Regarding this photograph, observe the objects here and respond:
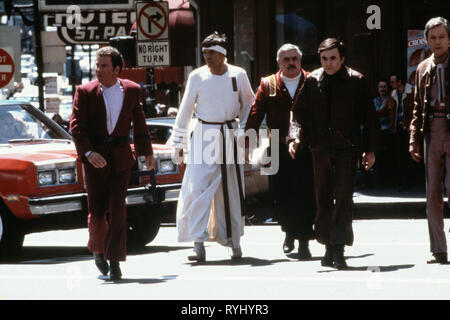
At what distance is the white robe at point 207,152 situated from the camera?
9883 millimetres

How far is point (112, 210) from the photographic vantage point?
28.2 ft

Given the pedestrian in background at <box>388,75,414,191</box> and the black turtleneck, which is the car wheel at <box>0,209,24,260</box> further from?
the pedestrian in background at <box>388,75,414,191</box>

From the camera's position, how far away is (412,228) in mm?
12484

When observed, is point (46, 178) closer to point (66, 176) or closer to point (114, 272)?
point (66, 176)

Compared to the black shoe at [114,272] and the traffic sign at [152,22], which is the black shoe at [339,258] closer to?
the black shoe at [114,272]

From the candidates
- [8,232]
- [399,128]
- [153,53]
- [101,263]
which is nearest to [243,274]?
[101,263]

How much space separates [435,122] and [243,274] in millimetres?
1948

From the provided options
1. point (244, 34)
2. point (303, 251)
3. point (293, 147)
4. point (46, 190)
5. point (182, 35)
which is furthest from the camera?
point (182, 35)

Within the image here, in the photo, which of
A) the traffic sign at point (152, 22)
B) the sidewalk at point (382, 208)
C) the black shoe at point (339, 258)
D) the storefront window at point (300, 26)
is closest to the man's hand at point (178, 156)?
the black shoe at point (339, 258)

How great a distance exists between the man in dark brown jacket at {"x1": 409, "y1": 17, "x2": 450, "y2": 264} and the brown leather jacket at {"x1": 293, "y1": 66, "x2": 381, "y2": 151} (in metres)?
0.43


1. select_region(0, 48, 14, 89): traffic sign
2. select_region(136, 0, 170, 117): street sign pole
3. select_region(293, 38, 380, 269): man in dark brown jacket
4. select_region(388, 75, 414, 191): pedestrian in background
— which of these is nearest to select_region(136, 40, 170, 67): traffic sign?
select_region(136, 0, 170, 117): street sign pole

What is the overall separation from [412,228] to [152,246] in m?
2.97

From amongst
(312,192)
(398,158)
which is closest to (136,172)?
(312,192)
